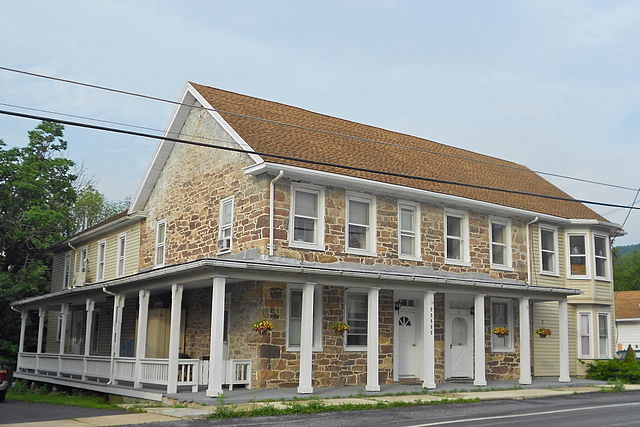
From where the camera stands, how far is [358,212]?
20766 mm

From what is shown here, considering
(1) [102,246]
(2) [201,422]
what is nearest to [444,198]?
(2) [201,422]

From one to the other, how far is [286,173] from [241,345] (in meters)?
4.75

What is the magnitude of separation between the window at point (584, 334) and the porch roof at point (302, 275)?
12.7 feet

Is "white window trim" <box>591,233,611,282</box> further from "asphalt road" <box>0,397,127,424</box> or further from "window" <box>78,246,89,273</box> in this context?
"window" <box>78,246,89,273</box>

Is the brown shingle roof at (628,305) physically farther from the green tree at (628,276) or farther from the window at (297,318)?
the window at (297,318)

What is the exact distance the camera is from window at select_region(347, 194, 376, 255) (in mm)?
20469

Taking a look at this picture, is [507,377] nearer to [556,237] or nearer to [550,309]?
[550,309]

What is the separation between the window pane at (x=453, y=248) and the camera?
75.2 ft

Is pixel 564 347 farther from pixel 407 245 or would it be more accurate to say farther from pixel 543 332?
pixel 407 245

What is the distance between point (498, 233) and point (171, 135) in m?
11.9

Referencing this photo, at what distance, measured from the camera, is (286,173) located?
61.6 ft

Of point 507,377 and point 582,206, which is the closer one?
point 507,377

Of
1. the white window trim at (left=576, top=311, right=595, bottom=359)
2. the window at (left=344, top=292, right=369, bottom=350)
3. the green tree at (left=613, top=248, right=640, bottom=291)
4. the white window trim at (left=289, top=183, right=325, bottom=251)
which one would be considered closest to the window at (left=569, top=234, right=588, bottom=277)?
the white window trim at (left=576, top=311, right=595, bottom=359)

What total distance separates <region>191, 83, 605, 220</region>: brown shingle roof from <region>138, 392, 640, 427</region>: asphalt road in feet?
24.1
